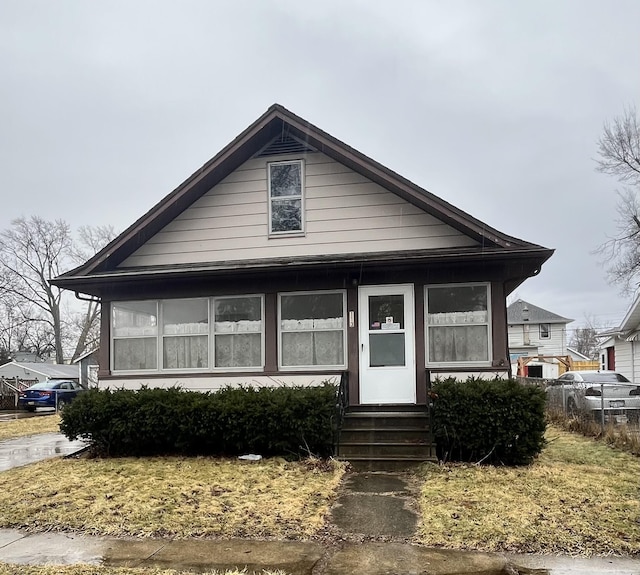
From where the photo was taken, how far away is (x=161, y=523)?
5.67 m

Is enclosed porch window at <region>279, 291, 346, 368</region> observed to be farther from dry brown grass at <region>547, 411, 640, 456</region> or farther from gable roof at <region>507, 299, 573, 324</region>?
gable roof at <region>507, 299, 573, 324</region>

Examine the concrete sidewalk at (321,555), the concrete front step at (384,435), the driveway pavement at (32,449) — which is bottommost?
the driveway pavement at (32,449)

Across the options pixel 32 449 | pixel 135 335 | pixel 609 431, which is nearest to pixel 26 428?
pixel 32 449

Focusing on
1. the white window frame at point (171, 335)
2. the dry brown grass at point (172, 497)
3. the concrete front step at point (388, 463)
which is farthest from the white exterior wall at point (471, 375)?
the white window frame at point (171, 335)

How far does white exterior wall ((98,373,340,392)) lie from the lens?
9.98m

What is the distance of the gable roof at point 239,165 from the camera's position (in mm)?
9562

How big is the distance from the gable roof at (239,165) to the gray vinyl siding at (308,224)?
0.19 m

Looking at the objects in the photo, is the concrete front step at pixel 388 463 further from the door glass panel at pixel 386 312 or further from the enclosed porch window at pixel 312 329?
the door glass panel at pixel 386 312

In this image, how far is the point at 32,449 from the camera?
37.5 ft

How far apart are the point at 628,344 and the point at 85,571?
20755 millimetres

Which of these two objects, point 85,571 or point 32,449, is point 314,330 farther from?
point 32,449

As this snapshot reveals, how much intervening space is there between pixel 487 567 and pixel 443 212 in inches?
252

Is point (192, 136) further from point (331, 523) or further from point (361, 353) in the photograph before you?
point (331, 523)

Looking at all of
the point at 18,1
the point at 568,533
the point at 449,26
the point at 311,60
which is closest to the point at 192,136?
the point at 311,60
